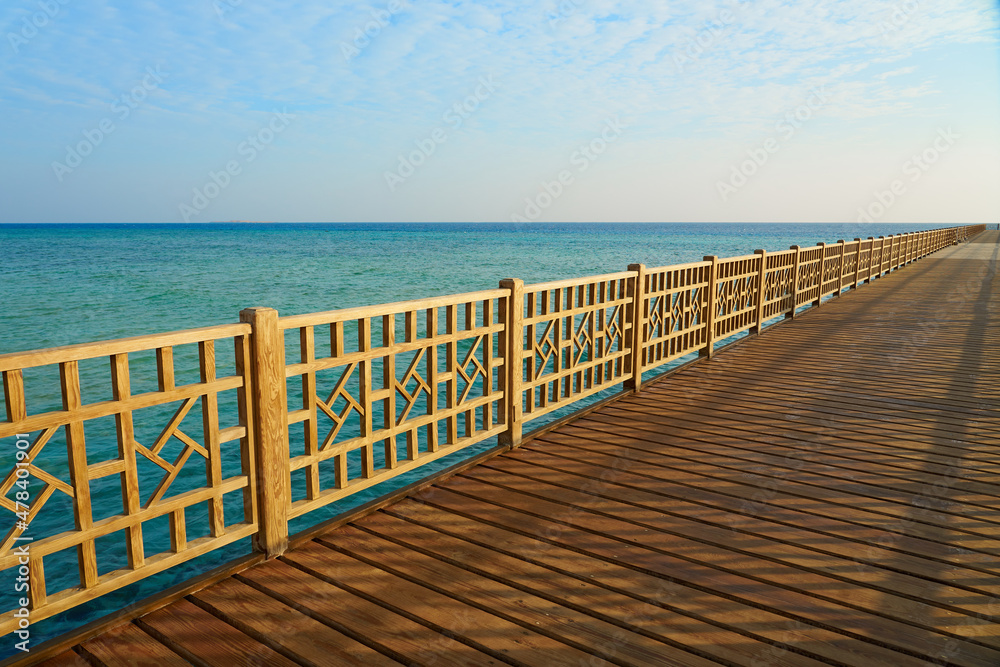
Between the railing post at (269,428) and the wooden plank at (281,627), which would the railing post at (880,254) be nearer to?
the railing post at (269,428)

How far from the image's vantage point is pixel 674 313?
24.8ft

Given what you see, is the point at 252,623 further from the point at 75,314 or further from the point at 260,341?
the point at 75,314

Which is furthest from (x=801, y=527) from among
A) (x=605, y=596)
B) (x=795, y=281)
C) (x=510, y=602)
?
(x=795, y=281)

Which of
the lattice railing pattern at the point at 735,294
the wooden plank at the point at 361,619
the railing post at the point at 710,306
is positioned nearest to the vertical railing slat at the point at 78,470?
the wooden plank at the point at 361,619

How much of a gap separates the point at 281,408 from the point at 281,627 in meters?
1.03

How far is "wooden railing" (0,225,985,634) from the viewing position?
2541 millimetres

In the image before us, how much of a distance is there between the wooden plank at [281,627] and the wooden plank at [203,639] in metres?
0.03

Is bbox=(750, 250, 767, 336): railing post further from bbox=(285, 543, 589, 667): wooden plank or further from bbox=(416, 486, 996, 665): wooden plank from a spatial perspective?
bbox=(285, 543, 589, 667): wooden plank

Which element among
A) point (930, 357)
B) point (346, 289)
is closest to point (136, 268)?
point (346, 289)

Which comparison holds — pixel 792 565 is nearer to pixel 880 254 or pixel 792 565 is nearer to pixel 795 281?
pixel 795 281

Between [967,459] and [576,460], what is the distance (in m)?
2.91

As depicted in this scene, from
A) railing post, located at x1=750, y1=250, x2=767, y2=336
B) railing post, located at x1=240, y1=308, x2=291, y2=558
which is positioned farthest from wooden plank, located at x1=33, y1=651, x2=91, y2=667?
railing post, located at x1=750, y1=250, x2=767, y2=336

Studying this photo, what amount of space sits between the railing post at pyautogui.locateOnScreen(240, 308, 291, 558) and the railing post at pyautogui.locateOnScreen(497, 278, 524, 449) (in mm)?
1942

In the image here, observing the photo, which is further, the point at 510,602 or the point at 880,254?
the point at 880,254
